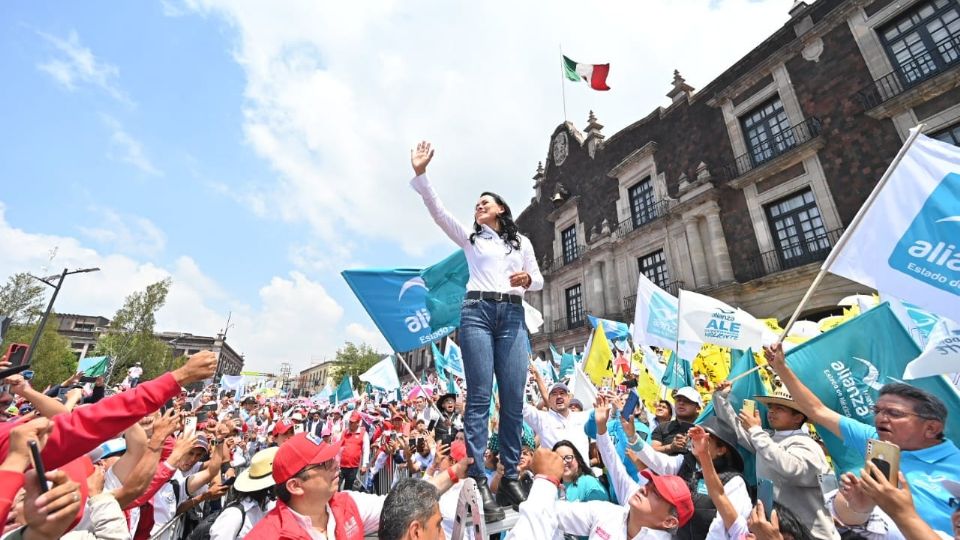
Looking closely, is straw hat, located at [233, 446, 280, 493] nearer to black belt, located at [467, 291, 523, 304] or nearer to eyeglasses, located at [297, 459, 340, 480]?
eyeglasses, located at [297, 459, 340, 480]

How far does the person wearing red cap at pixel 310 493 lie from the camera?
2287mm

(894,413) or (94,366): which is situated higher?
(94,366)

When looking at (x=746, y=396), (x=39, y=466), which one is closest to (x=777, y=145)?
(x=746, y=396)

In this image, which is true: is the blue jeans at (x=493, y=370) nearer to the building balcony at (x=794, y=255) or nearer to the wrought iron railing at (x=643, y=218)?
the building balcony at (x=794, y=255)

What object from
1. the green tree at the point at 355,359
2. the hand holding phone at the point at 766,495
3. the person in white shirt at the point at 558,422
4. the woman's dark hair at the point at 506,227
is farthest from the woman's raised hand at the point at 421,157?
the green tree at the point at 355,359

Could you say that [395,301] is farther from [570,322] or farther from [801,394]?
[570,322]

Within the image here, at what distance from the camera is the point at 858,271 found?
356 centimetres

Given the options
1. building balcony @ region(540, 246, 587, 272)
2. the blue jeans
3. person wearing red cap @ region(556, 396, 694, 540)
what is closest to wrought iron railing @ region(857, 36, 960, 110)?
building balcony @ region(540, 246, 587, 272)

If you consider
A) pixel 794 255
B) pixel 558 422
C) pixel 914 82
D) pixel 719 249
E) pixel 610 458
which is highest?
pixel 914 82

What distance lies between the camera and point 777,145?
16.0 meters

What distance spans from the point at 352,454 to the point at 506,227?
6.72 metres

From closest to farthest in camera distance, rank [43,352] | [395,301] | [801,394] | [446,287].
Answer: [801,394]
[446,287]
[395,301]
[43,352]

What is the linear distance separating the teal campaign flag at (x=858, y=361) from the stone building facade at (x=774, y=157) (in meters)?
11.6

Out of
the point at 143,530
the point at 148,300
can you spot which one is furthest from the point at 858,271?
the point at 148,300
